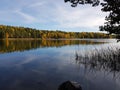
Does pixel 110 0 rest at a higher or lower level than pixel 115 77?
higher

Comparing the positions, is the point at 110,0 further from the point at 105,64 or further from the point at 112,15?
the point at 105,64

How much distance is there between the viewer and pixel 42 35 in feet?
591

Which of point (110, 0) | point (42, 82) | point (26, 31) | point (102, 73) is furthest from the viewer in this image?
point (26, 31)

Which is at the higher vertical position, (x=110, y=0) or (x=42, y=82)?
(x=110, y=0)

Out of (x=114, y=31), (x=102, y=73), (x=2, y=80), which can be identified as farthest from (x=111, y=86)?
(x=114, y=31)

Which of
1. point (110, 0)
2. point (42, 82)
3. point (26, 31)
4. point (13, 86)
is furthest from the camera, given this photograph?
point (26, 31)

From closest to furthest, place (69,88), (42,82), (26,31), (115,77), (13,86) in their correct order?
(69,88) < (13,86) < (42,82) < (115,77) < (26,31)

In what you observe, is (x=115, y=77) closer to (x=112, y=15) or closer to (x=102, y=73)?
(x=102, y=73)

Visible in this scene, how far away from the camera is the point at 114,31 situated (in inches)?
746

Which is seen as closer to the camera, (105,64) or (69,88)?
(69,88)

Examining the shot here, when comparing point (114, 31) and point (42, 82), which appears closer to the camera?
point (42, 82)

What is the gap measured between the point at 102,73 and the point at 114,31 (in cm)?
542

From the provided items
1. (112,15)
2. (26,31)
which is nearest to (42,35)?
(26,31)

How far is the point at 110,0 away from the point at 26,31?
517ft
